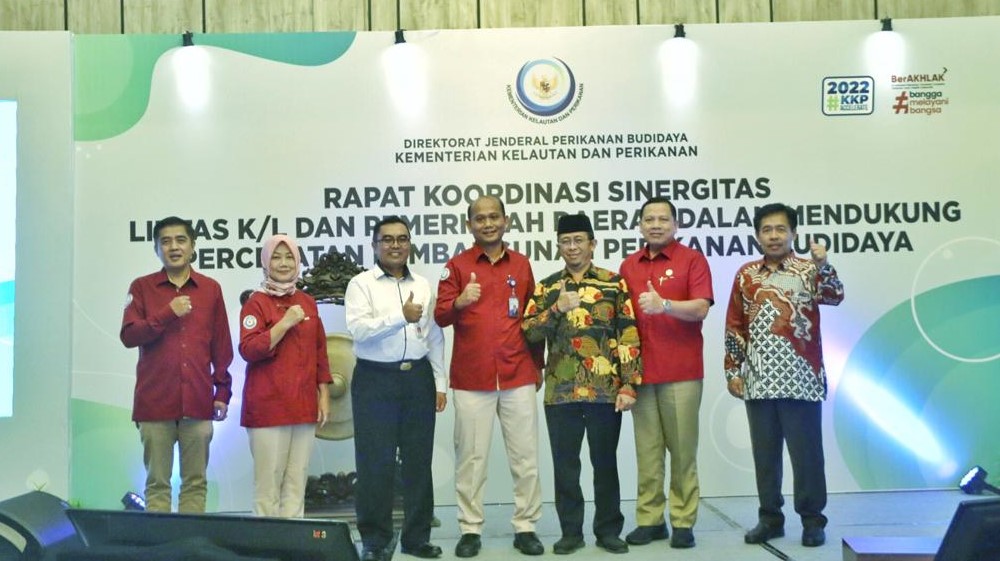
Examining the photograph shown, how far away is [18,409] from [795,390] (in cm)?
409

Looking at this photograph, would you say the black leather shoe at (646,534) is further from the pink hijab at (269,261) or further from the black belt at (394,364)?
the pink hijab at (269,261)

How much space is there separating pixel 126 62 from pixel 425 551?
330cm

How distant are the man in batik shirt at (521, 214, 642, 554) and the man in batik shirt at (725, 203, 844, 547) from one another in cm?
53

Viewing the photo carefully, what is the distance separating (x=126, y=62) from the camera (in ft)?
18.6

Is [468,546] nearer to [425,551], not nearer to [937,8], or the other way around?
[425,551]

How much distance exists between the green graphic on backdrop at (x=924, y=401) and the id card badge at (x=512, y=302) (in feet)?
7.54

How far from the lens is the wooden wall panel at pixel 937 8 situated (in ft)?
19.6

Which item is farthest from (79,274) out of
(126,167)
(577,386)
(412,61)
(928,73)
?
(928,73)

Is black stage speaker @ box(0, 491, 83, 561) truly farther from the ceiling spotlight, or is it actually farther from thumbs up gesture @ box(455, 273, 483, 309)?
the ceiling spotlight

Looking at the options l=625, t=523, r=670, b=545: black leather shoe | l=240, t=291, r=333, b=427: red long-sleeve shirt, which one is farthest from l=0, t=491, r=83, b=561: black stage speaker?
l=625, t=523, r=670, b=545: black leather shoe

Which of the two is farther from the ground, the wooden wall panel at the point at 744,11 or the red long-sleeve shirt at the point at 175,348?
the wooden wall panel at the point at 744,11

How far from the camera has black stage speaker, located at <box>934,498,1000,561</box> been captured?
5.12 ft

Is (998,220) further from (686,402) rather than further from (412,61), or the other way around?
(412,61)

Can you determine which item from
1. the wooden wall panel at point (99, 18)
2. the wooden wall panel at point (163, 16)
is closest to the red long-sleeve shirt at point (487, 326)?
the wooden wall panel at point (163, 16)
